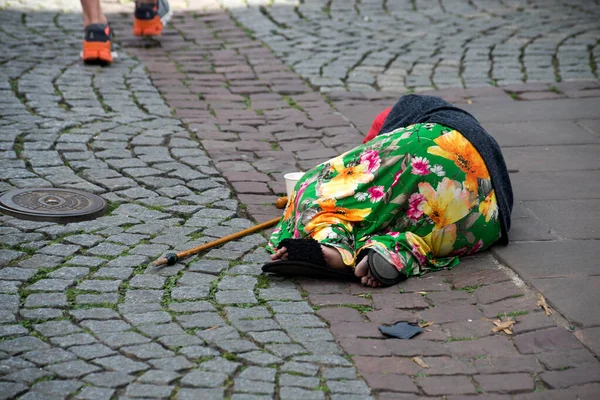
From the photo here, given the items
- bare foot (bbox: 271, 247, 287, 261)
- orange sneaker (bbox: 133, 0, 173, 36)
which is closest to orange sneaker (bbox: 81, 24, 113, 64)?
orange sneaker (bbox: 133, 0, 173, 36)

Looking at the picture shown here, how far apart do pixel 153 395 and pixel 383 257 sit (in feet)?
3.97

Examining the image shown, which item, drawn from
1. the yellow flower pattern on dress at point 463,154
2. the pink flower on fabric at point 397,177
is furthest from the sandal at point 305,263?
the yellow flower pattern on dress at point 463,154

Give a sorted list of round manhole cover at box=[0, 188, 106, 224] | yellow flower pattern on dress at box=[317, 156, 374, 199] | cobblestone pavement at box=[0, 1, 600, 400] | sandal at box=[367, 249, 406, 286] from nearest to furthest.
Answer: cobblestone pavement at box=[0, 1, 600, 400] → sandal at box=[367, 249, 406, 286] → yellow flower pattern on dress at box=[317, 156, 374, 199] → round manhole cover at box=[0, 188, 106, 224]

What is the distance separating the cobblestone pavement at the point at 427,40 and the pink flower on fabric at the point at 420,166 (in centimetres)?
283

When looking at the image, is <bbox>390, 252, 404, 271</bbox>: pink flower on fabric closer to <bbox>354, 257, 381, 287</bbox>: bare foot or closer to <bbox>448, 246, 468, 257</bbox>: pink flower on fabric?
<bbox>354, 257, 381, 287</bbox>: bare foot

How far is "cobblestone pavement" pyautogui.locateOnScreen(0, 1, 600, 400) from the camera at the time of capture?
300cm

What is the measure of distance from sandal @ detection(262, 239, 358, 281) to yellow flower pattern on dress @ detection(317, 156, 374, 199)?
295 mm

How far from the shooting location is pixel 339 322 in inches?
135

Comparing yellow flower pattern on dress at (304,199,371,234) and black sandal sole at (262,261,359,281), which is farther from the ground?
yellow flower pattern on dress at (304,199,371,234)

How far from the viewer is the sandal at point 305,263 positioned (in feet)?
12.2

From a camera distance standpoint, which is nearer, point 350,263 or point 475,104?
point 350,263

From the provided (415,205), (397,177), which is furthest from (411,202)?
(397,177)

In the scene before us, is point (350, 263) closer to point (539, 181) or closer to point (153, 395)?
point (153, 395)

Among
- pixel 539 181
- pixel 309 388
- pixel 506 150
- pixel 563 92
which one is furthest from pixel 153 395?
pixel 563 92
